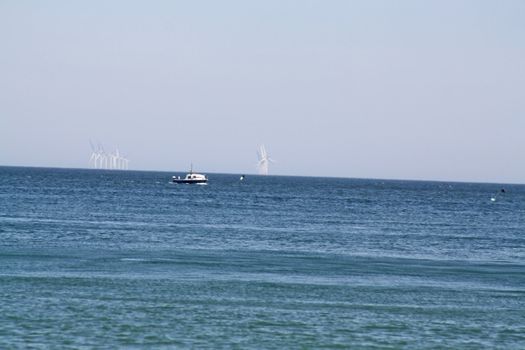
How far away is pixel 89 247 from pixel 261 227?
82.2ft

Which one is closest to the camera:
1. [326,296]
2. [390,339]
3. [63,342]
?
[63,342]

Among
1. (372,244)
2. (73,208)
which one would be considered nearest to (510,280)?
(372,244)

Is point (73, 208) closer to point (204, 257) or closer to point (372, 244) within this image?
point (372, 244)

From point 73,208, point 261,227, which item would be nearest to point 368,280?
point 261,227

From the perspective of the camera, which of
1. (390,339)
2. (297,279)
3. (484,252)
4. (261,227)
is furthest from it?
(261,227)

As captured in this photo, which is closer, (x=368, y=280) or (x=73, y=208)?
(x=368, y=280)

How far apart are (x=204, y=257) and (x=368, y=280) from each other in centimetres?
1099

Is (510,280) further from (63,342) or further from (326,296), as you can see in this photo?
(63,342)

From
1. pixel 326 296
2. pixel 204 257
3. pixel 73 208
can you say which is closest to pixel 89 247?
pixel 204 257

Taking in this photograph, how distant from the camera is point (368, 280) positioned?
136ft

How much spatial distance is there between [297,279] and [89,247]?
16.1m

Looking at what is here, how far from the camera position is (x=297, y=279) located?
40969 mm

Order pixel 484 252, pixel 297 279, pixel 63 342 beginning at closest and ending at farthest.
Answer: pixel 63 342
pixel 297 279
pixel 484 252

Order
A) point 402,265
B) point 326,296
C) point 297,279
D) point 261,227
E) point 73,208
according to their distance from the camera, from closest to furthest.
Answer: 1. point 326,296
2. point 297,279
3. point 402,265
4. point 261,227
5. point 73,208
